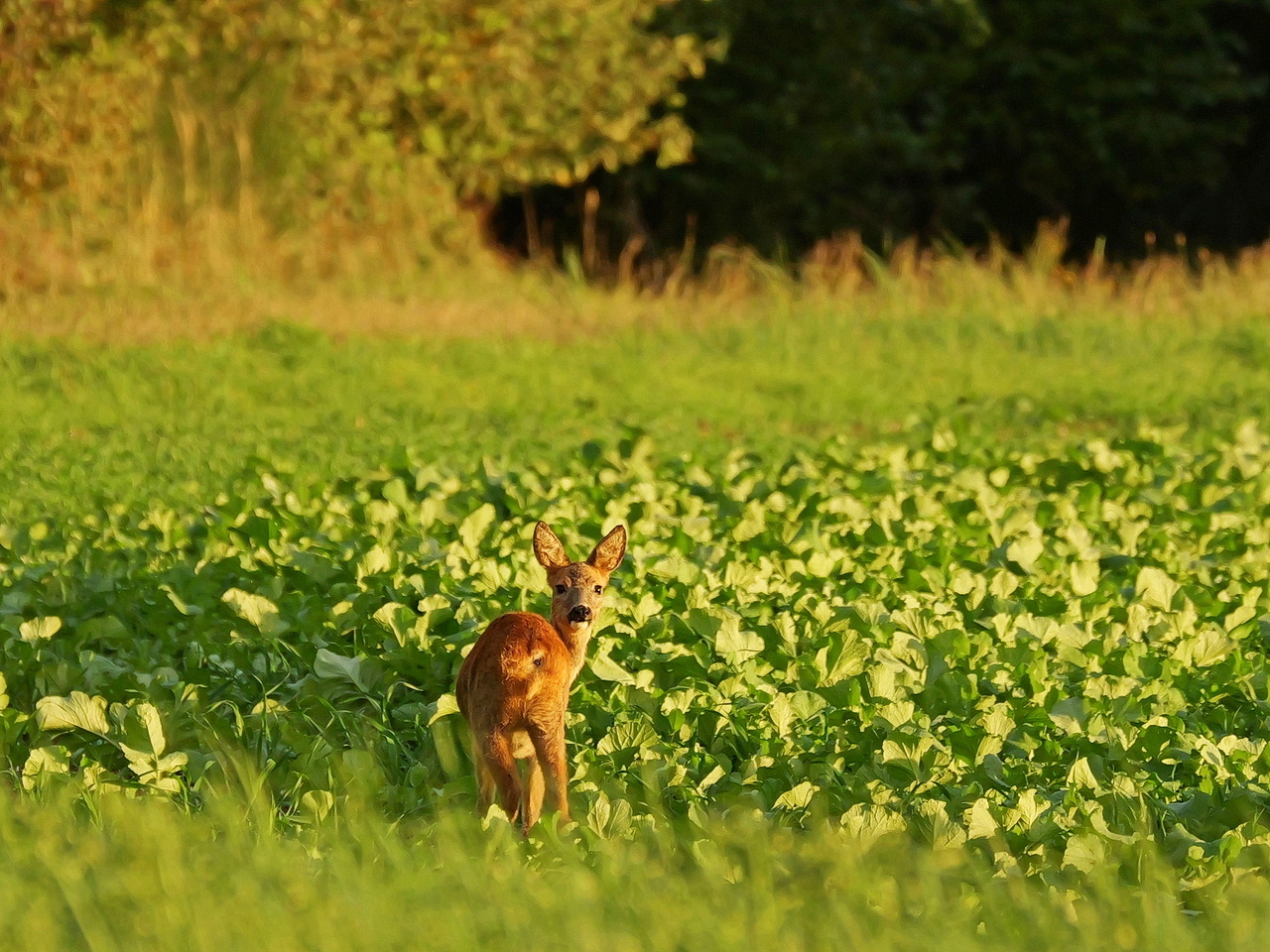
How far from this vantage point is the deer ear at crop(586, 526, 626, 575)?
557 centimetres

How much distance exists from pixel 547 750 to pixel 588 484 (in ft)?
14.8

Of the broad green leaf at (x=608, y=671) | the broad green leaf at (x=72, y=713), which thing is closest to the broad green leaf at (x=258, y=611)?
the broad green leaf at (x=72, y=713)

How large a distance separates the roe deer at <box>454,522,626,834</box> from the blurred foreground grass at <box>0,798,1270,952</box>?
16 centimetres

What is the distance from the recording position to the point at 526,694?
16.6 ft

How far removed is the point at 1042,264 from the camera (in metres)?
20.0

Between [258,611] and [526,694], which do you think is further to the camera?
[258,611]

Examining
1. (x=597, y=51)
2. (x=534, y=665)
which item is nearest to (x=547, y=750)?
(x=534, y=665)

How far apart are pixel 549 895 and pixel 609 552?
1335 mm

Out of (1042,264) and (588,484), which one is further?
(1042,264)

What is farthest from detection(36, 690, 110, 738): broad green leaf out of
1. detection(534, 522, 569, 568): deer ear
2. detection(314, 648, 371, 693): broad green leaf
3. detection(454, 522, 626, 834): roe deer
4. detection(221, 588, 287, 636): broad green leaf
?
detection(534, 522, 569, 568): deer ear

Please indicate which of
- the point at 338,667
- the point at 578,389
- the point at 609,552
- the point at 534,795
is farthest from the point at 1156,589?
the point at 578,389

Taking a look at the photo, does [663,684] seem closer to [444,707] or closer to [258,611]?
[444,707]

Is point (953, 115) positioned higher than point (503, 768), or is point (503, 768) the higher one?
point (503, 768)

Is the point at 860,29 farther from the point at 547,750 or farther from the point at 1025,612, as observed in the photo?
the point at 547,750
